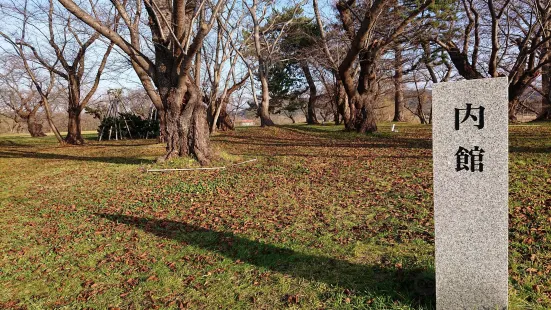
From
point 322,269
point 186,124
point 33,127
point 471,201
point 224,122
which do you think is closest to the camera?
point 471,201

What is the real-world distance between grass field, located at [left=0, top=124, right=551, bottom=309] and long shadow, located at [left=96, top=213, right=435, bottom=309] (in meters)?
0.02

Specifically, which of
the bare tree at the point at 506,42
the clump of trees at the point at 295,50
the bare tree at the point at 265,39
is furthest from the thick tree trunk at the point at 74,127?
the bare tree at the point at 506,42

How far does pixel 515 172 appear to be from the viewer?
6.77 metres

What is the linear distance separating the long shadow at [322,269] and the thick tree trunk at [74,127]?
16.4m

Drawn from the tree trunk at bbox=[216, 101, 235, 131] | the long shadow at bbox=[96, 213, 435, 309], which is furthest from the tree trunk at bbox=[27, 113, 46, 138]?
the long shadow at bbox=[96, 213, 435, 309]

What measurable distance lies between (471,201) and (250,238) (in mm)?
2983

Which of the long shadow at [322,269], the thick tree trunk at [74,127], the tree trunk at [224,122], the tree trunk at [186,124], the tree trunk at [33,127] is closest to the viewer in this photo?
the long shadow at [322,269]

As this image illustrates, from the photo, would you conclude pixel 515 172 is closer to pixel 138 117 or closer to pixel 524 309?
pixel 524 309

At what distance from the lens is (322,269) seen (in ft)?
12.3

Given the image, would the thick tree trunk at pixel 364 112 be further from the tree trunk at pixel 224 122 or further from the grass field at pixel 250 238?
the tree trunk at pixel 224 122

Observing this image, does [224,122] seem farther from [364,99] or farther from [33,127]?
[33,127]

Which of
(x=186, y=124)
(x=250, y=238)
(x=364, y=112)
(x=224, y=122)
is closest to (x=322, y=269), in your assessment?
(x=250, y=238)

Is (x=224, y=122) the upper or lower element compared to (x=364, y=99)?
lower

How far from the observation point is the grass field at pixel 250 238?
3354mm
